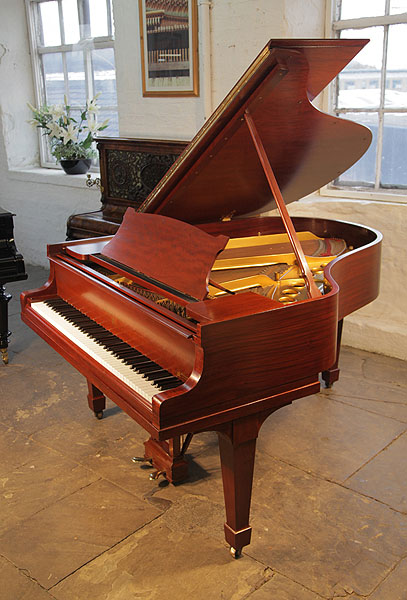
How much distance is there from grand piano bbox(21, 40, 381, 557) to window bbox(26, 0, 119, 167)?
119 inches

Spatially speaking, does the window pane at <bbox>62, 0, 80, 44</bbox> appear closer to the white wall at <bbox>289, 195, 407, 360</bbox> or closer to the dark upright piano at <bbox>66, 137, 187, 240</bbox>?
the dark upright piano at <bbox>66, 137, 187, 240</bbox>

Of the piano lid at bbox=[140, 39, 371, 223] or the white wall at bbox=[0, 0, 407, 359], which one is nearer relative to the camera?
the piano lid at bbox=[140, 39, 371, 223]

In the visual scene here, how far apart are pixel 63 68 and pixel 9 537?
4.82 m

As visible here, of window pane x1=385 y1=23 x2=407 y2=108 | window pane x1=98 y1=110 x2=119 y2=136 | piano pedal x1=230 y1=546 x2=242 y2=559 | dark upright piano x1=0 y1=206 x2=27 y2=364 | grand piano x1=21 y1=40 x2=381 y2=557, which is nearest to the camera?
grand piano x1=21 y1=40 x2=381 y2=557

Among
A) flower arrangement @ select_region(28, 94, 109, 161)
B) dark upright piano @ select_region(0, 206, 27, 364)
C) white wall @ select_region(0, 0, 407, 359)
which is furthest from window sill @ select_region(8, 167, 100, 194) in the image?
dark upright piano @ select_region(0, 206, 27, 364)

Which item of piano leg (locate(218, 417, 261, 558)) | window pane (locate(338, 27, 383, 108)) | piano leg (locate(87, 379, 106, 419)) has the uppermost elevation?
window pane (locate(338, 27, 383, 108))

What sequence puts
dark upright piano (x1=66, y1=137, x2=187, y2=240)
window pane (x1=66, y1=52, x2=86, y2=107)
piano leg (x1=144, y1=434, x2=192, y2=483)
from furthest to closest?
window pane (x1=66, y1=52, x2=86, y2=107)
dark upright piano (x1=66, y1=137, x2=187, y2=240)
piano leg (x1=144, y1=434, x2=192, y2=483)

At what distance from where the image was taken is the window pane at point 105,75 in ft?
18.0

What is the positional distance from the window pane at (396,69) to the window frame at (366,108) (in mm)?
26

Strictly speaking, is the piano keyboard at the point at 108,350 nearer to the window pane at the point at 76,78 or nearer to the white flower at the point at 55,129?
the white flower at the point at 55,129

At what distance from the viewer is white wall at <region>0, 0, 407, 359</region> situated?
392 centimetres

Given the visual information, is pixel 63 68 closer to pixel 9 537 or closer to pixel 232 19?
pixel 232 19

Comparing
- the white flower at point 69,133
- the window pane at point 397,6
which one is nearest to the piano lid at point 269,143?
the window pane at point 397,6

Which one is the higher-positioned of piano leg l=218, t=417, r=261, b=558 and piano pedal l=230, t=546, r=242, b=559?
piano leg l=218, t=417, r=261, b=558
